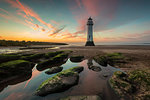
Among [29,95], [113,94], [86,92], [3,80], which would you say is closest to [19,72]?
[3,80]

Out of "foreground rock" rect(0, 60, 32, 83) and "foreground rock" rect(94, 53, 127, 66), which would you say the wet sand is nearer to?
"foreground rock" rect(94, 53, 127, 66)

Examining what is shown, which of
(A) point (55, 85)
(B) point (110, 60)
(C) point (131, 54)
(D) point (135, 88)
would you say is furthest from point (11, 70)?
(C) point (131, 54)

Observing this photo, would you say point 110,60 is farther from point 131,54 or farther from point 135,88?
point 131,54

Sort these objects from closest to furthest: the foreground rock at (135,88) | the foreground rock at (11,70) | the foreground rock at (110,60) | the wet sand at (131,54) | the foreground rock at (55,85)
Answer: the foreground rock at (135,88) → the foreground rock at (55,85) → the foreground rock at (11,70) → the wet sand at (131,54) → the foreground rock at (110,60)

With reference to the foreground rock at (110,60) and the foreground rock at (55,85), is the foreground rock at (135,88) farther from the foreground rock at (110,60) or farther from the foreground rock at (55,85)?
the foreground rock at (110,60)

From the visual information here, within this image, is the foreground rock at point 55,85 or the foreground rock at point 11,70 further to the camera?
the foreground rock at point 11,70

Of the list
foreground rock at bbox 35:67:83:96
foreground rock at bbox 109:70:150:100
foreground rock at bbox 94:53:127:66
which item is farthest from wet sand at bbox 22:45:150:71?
foreground rock at bbox 35:67:83:96

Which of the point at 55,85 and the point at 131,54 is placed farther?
the point at 131,54

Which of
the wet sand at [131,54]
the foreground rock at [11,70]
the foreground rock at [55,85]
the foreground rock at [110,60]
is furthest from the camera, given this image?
the foreground rock at [110,60]

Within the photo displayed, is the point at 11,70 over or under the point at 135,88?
over

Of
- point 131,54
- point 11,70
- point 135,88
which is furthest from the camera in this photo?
point 131,54

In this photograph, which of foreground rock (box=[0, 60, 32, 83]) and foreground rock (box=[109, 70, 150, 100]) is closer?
foreground rock (box=[109, 70, 150, 100])

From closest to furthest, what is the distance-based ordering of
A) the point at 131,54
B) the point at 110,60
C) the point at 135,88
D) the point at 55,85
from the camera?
the point at 135,88 < the point at 55,85 < the point at 110,60 < the point at 131,54

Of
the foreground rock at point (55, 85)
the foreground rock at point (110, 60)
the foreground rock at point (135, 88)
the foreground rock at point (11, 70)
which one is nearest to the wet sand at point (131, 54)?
the foreground rock at point (110, 60)
